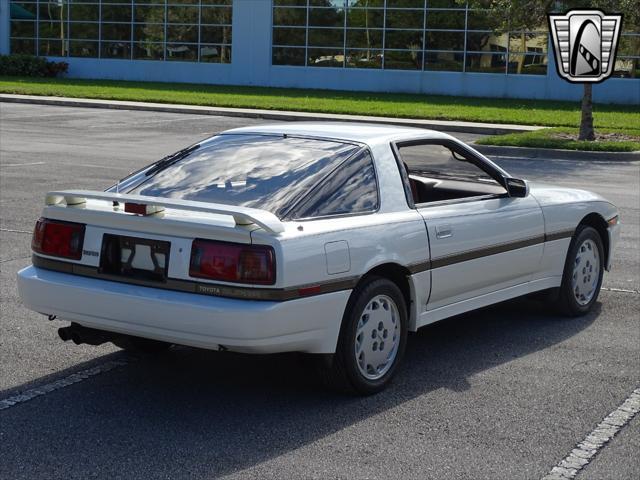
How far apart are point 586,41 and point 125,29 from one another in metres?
24.1

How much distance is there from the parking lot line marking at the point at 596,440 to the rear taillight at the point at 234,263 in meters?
1.59

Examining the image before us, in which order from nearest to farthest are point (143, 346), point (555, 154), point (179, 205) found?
point (179, 205) → point (143, 346) → point (555, 154)

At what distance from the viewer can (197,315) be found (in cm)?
532

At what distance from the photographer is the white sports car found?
5355 mm

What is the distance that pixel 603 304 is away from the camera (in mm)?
8336

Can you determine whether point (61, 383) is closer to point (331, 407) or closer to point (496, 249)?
point (331, 407)

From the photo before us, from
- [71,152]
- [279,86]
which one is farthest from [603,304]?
[279,86]

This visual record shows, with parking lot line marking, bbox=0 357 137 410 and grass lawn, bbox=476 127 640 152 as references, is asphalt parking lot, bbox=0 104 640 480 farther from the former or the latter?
grass lawn, bbox=476 127 640 152

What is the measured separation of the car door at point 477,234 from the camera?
6.44m

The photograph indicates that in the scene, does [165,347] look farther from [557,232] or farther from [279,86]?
[279,86]

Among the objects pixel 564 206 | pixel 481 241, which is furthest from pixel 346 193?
pixel 564 206

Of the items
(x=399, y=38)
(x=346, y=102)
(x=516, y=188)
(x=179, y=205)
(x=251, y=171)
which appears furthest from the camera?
(x=399, y=38)

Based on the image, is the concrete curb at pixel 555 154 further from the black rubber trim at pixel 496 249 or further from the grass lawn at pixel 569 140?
the black rubber trim at pixel 496 249

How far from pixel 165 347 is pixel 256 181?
132cm
